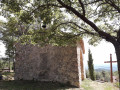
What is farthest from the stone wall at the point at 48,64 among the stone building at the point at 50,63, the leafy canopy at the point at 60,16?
the leafy canopy at the point at 60,16

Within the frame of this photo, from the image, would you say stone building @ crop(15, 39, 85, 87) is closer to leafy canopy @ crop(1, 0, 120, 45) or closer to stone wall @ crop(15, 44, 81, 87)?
stone wall @ crop(15, 44, 81, 87)

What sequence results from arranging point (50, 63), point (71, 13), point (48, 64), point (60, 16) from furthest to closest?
1. point (48, 64)
2. point (50, 63)
3. point (60, 16)
4. point (71, 13)

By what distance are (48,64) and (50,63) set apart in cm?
24

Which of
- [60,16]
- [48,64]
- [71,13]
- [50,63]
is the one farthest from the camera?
[48,64]

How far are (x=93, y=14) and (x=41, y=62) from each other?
19.8 feet

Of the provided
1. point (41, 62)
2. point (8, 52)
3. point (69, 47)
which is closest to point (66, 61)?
point (69, 47)

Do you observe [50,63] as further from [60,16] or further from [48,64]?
[60,16]

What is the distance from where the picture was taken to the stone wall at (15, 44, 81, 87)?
25.5 ft

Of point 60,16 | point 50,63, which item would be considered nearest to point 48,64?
point 50,63

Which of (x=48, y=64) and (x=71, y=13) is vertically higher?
(x=71, y=13)

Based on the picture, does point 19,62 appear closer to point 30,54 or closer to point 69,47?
point 30,54

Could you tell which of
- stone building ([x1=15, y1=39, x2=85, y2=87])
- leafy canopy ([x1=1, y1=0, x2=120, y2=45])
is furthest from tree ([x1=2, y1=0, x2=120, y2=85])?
stone building ([x1=15, y1=39, x2=85, y2=87])

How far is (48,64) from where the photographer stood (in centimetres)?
912

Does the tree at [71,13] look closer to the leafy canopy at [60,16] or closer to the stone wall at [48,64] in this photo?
the leafy canopy at [60,16]
